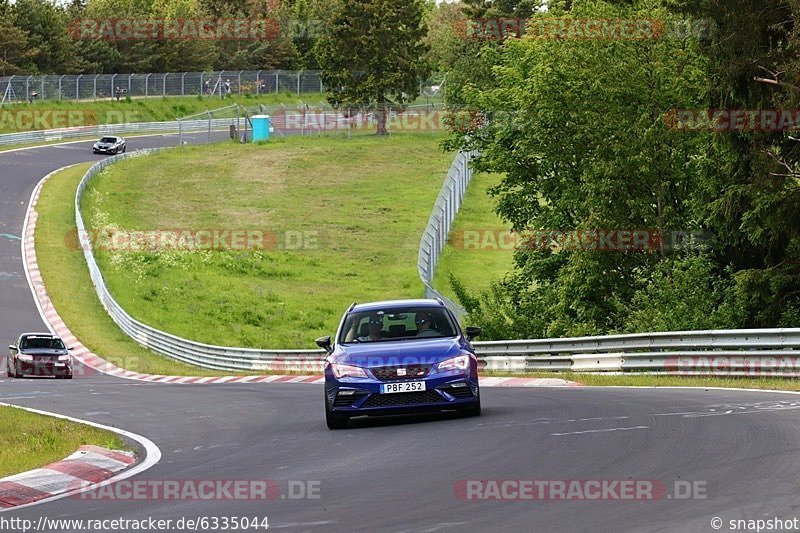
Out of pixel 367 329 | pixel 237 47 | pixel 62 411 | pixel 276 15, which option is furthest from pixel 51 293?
pixel 276 15

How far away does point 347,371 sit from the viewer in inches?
588

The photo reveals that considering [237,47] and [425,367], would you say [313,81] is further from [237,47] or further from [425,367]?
[425,367]

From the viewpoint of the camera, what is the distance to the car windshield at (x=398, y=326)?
620 inches

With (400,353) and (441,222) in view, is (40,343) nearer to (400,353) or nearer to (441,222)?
(400,353)

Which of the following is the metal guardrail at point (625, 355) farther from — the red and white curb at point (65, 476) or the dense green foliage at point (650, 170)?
the red and white curb at point (65, 476)

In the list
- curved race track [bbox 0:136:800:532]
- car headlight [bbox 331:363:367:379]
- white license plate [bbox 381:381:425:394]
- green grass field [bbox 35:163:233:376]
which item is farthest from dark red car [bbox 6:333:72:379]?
white license plate [bbox 381:381:425:394]

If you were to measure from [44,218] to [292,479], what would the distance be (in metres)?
54.6

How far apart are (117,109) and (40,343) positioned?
76667mm

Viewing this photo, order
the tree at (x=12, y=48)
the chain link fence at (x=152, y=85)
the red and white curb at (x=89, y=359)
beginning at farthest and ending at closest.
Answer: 1. the tree at (x=12, y=48)
2. the chain link fence at (x=152, y=85)
3. the red and white curb at (x=89, y=359)

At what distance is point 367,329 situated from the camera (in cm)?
1595

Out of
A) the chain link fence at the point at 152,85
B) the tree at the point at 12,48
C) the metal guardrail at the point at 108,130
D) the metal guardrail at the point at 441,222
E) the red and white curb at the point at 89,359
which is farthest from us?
the tree at the point at 12,48

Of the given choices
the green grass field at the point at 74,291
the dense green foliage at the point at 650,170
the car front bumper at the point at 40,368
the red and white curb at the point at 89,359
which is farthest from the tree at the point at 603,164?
the car front bumper at the point at 40,368

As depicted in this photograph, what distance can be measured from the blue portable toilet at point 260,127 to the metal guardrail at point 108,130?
349cm

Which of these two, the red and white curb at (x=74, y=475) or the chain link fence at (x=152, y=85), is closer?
the red and white curb at (x=74, y=475)
